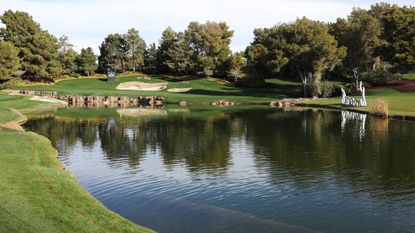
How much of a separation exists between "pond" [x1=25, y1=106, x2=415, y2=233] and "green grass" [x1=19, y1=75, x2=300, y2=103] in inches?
1505

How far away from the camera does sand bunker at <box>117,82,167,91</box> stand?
9238cm

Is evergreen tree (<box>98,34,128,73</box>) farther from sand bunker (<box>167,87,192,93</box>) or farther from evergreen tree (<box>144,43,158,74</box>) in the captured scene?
sand bunker (<box>167,87,192,93</box>)

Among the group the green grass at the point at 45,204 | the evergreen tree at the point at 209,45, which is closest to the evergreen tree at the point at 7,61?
the evergreen tree at the point at 209,45

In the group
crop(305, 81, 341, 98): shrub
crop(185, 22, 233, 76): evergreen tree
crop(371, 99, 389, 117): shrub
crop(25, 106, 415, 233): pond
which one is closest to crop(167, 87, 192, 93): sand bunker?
crop(185, 22, 233, 76): evergreen tree

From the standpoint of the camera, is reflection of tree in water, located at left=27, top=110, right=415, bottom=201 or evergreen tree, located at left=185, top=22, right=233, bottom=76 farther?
evergreen tree, located at left=185, top=22, right=233, bottom=76

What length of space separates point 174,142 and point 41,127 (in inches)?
596

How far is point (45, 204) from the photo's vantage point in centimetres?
1324

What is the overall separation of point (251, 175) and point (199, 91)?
66982 millimetres

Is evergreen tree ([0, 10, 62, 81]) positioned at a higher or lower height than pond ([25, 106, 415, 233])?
higher

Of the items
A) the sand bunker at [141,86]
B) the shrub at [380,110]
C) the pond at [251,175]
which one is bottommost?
the pond at [251,175]

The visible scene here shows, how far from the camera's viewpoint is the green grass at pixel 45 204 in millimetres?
11500

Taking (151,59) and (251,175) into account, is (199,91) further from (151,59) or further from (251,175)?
(251,175)

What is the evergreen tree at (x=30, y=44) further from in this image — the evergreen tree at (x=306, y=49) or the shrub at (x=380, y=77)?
the shrub at (x=380, y=77)

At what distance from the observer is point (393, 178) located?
18922 mm
